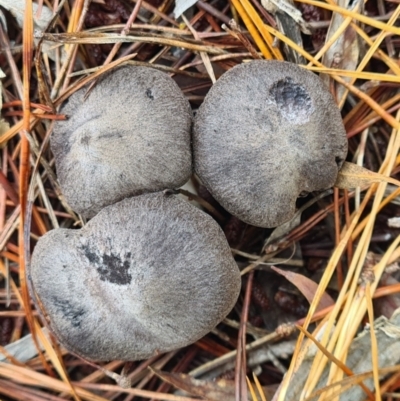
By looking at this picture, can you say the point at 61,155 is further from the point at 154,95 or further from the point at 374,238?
the point at 374,238

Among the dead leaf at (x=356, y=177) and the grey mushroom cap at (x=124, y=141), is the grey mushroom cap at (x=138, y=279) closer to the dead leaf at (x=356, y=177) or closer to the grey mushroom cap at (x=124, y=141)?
the grey mushroom cap at (x=124, y=141)

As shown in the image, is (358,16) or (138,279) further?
(358,16)

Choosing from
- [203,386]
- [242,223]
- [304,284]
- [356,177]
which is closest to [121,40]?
[242,223]

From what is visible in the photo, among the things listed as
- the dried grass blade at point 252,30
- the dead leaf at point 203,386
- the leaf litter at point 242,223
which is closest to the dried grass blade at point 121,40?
the leaf litter at point 242,223

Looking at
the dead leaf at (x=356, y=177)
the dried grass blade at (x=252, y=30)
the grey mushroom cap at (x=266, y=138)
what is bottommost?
the dead leaf at (x=356, y=177)

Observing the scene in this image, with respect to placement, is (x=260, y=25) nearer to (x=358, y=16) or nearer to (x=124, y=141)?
(x=358, y=16)

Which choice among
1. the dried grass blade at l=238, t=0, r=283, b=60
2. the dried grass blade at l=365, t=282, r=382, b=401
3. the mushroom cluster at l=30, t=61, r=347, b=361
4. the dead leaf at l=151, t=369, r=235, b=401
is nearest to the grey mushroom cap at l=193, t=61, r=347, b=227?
the mushroom cluster at l=30, t=61, r=347, b=361
